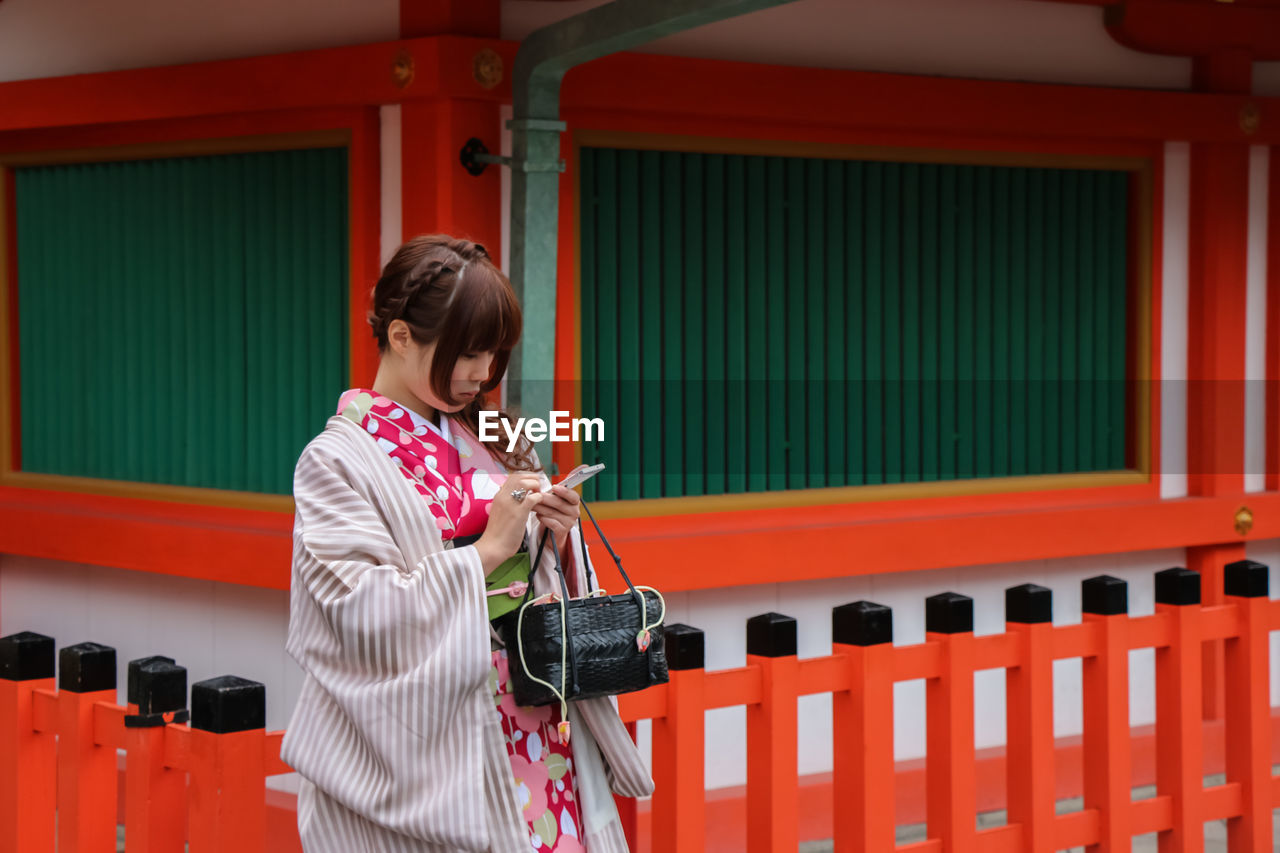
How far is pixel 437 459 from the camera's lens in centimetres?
233

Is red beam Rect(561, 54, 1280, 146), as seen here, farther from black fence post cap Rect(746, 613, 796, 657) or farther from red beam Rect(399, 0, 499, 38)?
black fence post cap Rect(746, 613, 796, 657)

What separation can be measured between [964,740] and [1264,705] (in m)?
1.01

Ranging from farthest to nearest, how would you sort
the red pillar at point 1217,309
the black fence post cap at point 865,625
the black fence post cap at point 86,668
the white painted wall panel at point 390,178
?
the red pillar at point 1217,309, the white painted wall panel at point 390,178, the black fence post cap at point 865,625, the black fence post cap at point 86,668

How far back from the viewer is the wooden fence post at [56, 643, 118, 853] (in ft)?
9.59

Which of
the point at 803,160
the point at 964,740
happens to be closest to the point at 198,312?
the point at 803,160

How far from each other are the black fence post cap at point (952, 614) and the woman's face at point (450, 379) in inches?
64.9

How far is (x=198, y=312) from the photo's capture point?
4863mm

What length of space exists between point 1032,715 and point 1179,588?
0.56 metres

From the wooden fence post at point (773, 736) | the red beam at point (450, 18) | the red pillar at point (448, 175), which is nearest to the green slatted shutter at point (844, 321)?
the red pillar at point (448, 175)

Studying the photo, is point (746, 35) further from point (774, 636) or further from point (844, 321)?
point (774, 636)

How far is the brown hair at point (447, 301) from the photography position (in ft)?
7.35

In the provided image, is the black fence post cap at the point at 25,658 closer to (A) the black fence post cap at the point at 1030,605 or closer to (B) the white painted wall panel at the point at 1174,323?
(A) the black fence post cap at the point at 1030,605

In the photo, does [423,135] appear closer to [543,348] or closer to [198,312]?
[543,348]

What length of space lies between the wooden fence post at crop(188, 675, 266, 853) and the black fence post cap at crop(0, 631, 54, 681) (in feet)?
1.88
